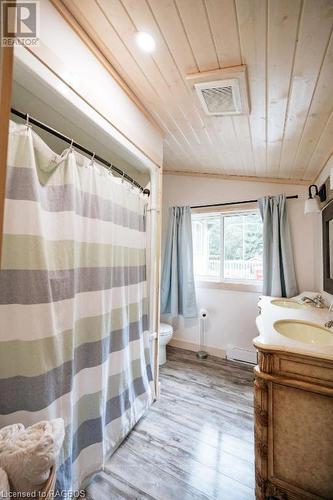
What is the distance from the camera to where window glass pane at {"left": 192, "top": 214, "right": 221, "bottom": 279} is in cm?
301

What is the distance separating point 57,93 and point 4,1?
695 mm

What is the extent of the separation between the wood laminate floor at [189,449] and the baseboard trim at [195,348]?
0.54 m

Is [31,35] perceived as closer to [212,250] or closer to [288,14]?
[288,14]

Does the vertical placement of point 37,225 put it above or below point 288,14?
below

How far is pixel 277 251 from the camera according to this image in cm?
241

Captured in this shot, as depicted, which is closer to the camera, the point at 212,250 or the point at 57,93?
the point at 57,93

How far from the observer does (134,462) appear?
136 centimetres

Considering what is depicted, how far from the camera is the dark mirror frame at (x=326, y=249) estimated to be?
1.79m

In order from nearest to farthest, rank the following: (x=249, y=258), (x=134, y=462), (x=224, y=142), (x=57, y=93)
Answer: (x=57, y=93) → (x=134, y=462) → (x=224, y=142) → (x=249, y=258)

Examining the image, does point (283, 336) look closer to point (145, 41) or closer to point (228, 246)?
point (145, 41)

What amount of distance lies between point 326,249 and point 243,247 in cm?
102

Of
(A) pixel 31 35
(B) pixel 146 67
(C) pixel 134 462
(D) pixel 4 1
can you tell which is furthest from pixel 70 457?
(B) pixel 146 67

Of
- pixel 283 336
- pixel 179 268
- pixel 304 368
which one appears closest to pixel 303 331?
pixel 283 336

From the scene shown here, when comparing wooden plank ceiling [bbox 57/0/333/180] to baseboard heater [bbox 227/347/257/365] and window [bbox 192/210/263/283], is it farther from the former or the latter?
baseboard heater [bbox 227/347/257/365]
